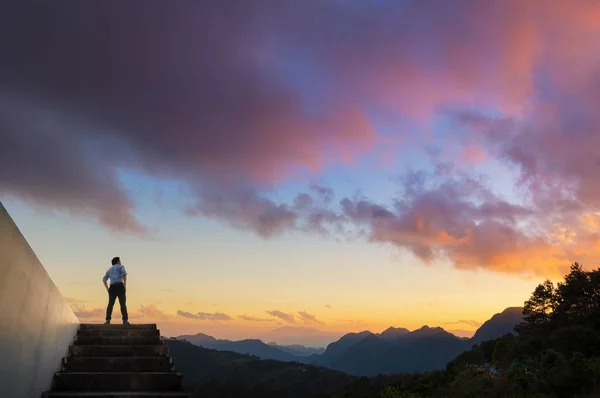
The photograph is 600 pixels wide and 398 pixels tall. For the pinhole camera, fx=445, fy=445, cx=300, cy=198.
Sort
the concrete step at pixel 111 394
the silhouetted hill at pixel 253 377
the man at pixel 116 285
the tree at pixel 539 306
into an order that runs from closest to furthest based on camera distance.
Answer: the concrete step at pixel 111 394
the man at pixel 116 285
the tree at pixel 539 306
the silhouetted hill at pixel 253 377

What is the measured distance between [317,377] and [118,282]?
473 feet

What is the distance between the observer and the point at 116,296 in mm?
14023

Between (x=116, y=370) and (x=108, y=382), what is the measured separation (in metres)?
1.00

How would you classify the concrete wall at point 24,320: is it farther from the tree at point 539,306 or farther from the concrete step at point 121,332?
the tree at point 539,306

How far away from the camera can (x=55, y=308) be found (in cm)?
852

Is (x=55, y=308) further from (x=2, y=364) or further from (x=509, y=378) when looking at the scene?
(x=509, y=378)

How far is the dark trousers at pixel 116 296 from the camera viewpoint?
13891mm

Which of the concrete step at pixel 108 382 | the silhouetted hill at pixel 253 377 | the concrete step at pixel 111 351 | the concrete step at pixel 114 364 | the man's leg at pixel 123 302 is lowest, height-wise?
the silhouetted hill at pixel 253 377

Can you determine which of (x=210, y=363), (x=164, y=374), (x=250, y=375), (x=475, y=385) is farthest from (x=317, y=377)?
(x=164, y=374)

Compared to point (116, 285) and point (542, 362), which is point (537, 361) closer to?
point (542, 362)

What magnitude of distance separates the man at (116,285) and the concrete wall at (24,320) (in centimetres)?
530

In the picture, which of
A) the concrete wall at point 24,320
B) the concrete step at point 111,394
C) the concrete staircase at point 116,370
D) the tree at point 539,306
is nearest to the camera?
the concrete wall at point 24,320

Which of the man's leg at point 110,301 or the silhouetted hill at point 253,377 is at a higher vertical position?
the man's leg at point 110,301

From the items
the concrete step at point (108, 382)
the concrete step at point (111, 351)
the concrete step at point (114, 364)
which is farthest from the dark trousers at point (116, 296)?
the concrete step at point (108, 382)
